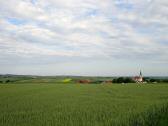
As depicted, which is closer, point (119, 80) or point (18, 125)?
point (18, 125)

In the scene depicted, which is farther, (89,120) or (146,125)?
(89,120)

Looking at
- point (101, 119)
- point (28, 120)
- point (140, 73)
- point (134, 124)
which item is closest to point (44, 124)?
point (28, 120)

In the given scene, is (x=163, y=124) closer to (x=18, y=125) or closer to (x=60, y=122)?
(x=60, y=122)

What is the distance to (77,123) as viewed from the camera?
12211 millimetres

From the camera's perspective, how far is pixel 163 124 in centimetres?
1098

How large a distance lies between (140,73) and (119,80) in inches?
1307

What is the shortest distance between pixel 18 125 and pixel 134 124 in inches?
170

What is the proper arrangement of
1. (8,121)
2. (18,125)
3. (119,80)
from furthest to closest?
(119,80)
(8,121)
(18,125)

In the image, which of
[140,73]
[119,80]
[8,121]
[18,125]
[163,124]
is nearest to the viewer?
[163,124]

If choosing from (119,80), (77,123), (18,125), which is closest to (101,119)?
(77,123)

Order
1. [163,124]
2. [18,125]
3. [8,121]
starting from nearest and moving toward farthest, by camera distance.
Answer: [163,124], [18,125], [8,121]

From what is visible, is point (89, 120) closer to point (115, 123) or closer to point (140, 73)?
point (115, 123)

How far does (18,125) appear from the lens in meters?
11.9

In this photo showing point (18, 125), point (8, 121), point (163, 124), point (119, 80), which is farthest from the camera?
point (119, 80)
